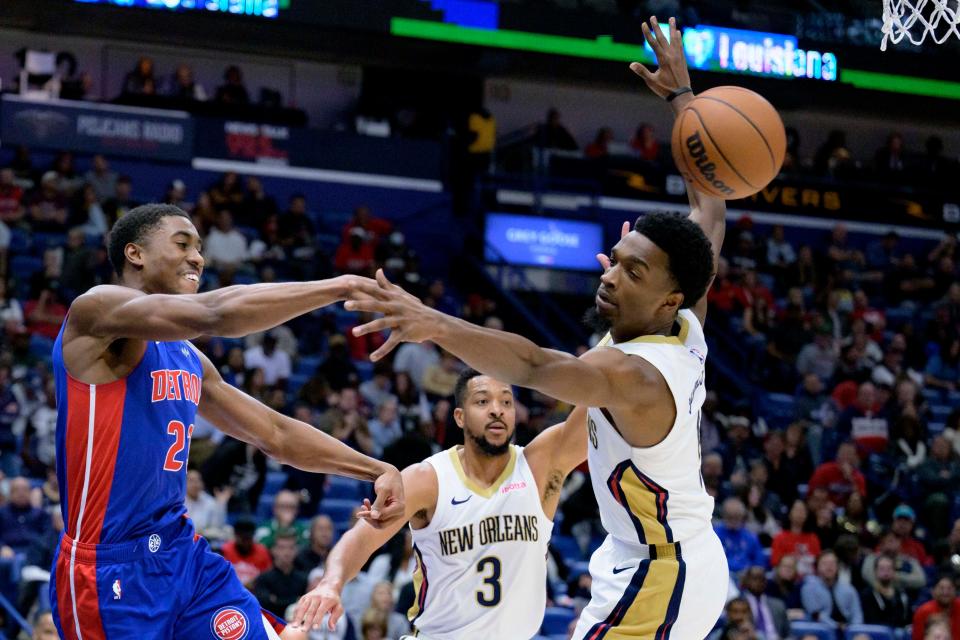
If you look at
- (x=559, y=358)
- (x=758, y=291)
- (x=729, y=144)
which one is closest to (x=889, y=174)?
(x=758, y=291)

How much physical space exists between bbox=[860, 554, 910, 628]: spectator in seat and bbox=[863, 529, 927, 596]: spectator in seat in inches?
4.6

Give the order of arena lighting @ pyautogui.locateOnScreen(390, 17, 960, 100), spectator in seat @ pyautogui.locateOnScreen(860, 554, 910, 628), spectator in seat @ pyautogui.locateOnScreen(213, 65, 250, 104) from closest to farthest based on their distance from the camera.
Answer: spectator in seat @ pyautogui.locateOnScreen(860, 554, 910, 628)
arena lighting @ pyautogui.locateOnScreen(390, 17, 960, 100)
spectator in seat @ pyautogui.locateOnScreen(213, 65, 250, 104)

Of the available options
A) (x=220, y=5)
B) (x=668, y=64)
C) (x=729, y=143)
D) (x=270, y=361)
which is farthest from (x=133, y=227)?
(x=220, y=5)

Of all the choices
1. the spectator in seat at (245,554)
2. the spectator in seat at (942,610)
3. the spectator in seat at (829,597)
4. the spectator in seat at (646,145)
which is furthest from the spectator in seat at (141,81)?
the spectator in seat at (942,610)

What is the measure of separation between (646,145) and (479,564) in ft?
51.2

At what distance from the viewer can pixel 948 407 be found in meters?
17.4

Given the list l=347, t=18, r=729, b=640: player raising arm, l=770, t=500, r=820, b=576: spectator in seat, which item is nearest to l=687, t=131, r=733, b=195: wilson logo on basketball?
l=347, t=18, r=729, b=640: player raising arm

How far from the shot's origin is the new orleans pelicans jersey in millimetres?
4523

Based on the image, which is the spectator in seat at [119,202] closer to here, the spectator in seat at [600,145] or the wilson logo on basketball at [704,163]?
the spectator in seat at [600,145]

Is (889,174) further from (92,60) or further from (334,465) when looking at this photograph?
(334,465)

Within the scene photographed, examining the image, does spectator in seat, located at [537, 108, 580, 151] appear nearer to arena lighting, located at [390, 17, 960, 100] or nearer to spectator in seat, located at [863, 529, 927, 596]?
arena lighting, located at [390, 17, 960, 100]

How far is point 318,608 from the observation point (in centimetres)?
448

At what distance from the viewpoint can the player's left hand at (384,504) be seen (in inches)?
186

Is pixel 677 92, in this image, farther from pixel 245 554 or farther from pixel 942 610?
pixel 942 610
